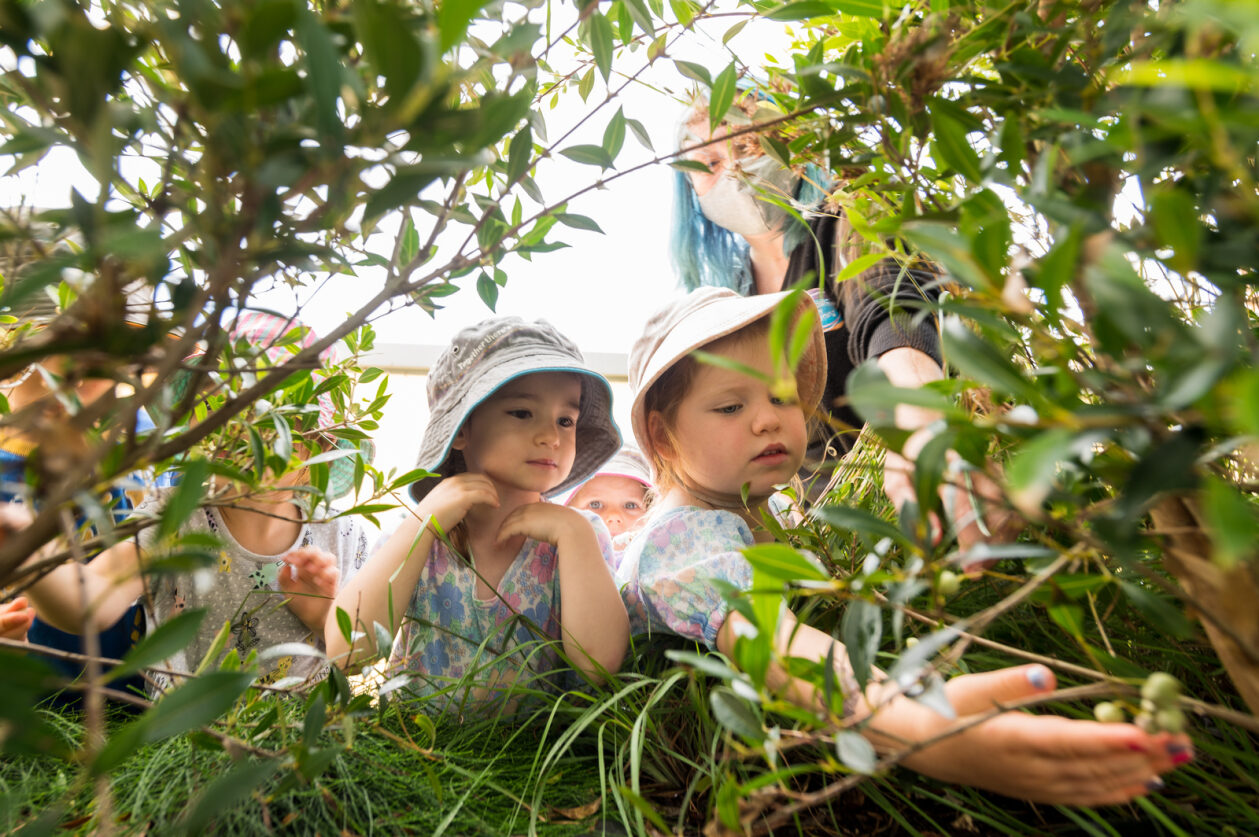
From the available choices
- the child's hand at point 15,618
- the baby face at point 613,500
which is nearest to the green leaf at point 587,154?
the child's hand at point 15,618

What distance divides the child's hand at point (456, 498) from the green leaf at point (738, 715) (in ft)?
2.00

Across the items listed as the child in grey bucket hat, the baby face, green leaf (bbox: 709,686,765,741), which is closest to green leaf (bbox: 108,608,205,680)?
green leaf (bbox: 709,686,765,741)

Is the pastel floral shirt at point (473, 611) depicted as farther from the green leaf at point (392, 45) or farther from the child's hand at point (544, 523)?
the green leaf at point (392, 45)

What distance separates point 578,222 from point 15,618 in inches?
43.8

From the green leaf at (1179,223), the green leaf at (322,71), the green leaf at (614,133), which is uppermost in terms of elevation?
the green leaf at (614,133)

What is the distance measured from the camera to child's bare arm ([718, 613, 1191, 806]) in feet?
1.43

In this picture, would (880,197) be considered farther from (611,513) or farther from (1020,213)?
(611,513)

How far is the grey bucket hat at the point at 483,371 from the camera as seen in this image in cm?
109

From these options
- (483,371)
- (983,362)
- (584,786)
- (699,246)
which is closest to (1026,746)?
(983,362)

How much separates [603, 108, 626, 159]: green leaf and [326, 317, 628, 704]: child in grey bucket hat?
445 mm

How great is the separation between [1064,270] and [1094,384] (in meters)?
0.06

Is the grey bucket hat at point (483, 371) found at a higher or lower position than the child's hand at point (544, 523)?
higher

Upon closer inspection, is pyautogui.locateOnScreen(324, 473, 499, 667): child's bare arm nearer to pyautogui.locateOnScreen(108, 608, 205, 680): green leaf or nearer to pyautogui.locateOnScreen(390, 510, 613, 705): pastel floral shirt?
pyautogui.locateOnScreen(390, 510, 613, 705): pastel floral shirt

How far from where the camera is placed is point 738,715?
1.41 ft
